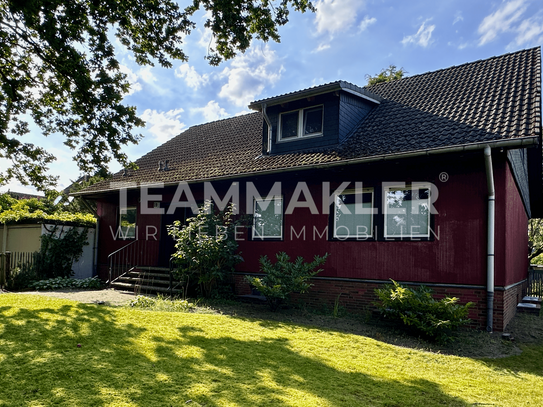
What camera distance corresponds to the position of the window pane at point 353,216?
9.12m

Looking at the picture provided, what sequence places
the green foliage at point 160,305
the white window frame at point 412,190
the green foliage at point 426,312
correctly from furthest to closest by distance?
the white window frame at point 412,190 → the green foliage at point 160,305 → the green foliage at point 426,312

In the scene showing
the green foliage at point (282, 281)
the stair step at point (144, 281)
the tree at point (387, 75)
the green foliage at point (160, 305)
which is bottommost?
the stair step at point (144, 281)

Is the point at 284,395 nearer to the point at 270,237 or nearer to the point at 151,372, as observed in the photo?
the point at 151,372

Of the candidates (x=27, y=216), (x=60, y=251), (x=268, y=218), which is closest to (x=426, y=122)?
(x=268, y=218)

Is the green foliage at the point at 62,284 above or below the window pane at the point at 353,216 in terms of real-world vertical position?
below

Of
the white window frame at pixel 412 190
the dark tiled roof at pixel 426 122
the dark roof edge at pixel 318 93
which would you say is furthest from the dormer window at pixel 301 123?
the white window frame at pixel 412 190

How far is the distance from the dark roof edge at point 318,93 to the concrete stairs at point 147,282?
564 centimetres

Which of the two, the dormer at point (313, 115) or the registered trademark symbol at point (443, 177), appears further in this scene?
the dormer at point (313, 115)

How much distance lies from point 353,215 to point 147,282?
6.38 meters

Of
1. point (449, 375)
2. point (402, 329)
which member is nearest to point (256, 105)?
point (402, 329)

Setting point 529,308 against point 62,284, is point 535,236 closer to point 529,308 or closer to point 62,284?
point 529,308

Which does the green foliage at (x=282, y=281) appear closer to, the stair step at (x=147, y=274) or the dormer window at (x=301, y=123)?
the dormer window at (x=301, y=123)

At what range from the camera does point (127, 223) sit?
14.3 meters

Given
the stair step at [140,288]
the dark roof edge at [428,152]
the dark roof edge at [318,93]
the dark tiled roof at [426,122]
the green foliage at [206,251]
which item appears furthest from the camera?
the stair step at [140,288]
